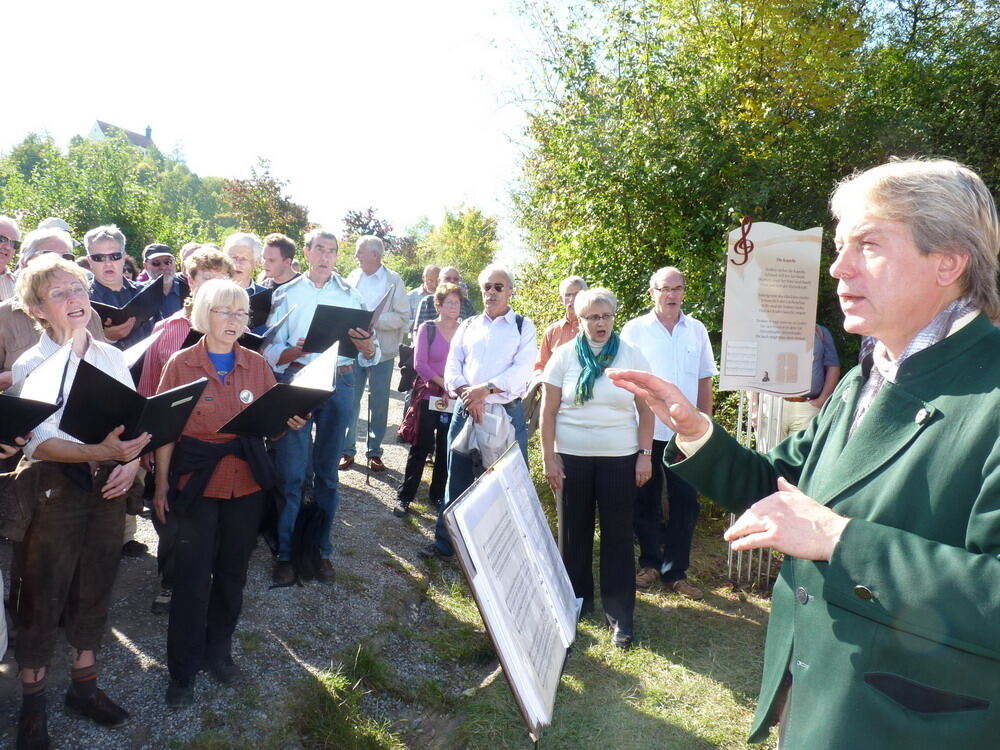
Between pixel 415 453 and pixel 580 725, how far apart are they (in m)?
3.30

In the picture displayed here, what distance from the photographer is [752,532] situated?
159cm

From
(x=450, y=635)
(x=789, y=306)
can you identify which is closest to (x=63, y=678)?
(x=450, y=635)

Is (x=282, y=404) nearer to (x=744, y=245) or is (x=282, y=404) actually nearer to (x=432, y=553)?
(x=432, y=553)

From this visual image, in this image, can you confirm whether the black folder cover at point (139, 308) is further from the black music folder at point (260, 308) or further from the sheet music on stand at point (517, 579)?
the sheet music on stand at point (517, 579)

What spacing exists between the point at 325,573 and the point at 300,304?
6.35 feet

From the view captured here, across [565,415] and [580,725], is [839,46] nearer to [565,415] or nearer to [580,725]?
[565,415]

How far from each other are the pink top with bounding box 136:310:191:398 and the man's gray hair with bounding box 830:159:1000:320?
140 inches

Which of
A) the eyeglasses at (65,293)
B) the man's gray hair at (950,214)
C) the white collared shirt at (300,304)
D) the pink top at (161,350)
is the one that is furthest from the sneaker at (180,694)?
the man's gray hair at (950,214)

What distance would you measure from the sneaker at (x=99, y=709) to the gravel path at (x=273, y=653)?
0.14ft

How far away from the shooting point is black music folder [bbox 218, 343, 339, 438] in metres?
3.49

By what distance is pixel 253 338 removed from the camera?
4477mm

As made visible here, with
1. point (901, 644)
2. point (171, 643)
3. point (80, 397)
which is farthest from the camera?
point (171, 643)

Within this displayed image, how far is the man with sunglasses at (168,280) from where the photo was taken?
581 centimetres

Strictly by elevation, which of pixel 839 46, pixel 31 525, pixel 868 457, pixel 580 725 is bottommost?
pixel 580 725
